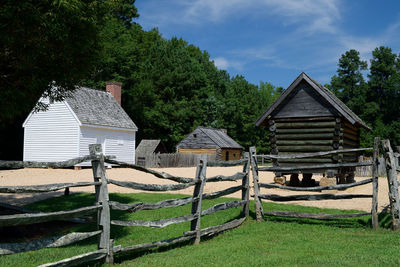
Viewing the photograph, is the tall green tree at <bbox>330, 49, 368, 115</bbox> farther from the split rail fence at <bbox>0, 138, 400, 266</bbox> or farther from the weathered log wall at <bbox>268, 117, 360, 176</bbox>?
the split rail fence at <bbox>0, 138, 400, 266</bbox>

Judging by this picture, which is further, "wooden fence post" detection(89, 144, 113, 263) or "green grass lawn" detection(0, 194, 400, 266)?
"green grass lawn" detection(0, 194, 400, 266)

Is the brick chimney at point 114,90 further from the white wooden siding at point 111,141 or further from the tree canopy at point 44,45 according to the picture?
the tree canopy at point 44,45

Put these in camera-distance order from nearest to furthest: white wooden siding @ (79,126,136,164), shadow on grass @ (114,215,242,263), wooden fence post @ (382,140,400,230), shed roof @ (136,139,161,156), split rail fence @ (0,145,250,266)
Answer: split rail fence @ (0,145,250,266) < shadow on grass @ (114,215,242,263) < wooden fence post @ (382,140,400,230) < white wooden siding @ (79,126,136,164) < shed roof @ (136,139,161,156)

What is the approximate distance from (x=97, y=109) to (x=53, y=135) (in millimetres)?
4065

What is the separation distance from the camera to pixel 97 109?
31625 mm

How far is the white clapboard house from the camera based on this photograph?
94.4 feet

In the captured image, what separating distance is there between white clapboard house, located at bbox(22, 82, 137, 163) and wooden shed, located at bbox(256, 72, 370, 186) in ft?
53.2

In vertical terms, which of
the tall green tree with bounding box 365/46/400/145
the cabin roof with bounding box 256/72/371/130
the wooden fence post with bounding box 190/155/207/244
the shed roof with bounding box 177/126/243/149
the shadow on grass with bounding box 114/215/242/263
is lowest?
the shadow on grass with bounding box 114/215/242/263

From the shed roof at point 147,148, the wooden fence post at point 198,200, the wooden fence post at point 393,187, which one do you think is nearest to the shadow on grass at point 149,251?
the wooden fence post at point 198,200

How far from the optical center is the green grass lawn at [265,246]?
5950 mm

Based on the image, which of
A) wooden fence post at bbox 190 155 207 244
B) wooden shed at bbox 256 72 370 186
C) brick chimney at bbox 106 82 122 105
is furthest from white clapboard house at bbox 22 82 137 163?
wooden fence post at bbox 190 155 207 244

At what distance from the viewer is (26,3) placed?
26.3 feet

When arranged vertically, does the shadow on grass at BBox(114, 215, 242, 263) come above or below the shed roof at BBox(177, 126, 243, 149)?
below

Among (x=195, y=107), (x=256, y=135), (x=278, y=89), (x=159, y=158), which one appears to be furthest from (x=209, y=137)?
(x=278, y=89)
